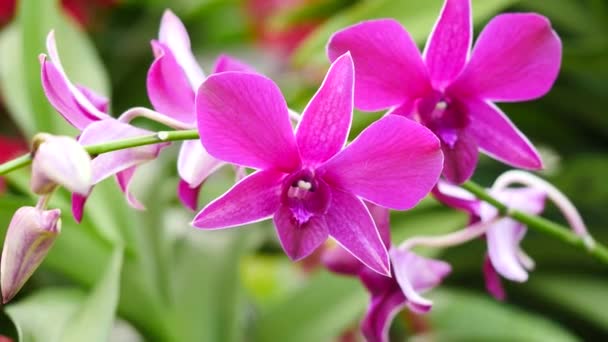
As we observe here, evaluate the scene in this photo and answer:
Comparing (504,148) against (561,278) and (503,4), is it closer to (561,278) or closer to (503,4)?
(503,4)

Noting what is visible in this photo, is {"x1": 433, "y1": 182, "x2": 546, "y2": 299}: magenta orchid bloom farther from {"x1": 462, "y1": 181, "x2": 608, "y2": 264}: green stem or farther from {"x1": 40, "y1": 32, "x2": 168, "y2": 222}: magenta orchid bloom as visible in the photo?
{"x1": 40, "y1": 32, "x2": 168, "y2": 222}: magenta orchid bloom

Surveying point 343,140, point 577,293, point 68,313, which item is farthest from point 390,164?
point 577,293

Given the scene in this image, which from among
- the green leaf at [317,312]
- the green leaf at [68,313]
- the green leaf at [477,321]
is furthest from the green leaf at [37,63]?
the green leaf at [477,321]

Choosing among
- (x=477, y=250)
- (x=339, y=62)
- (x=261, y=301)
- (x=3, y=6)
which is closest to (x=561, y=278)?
(x=477, y=250)

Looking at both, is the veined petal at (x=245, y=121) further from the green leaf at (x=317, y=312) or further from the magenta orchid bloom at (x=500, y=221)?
the green leaf at (x=317, y=312)

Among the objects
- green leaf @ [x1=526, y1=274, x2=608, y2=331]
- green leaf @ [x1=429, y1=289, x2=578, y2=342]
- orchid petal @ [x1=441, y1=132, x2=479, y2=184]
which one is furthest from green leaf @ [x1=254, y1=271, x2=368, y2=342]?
orchid petal @ [x1=441, y1=132, x2=479, y2=184]

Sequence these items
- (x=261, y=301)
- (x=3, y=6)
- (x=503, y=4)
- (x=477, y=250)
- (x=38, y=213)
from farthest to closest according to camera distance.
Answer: (x=261, y=301) → (x=3, y=6) → (x=477, y=250) → (x=503, y=4) → (x=38, y=213)
